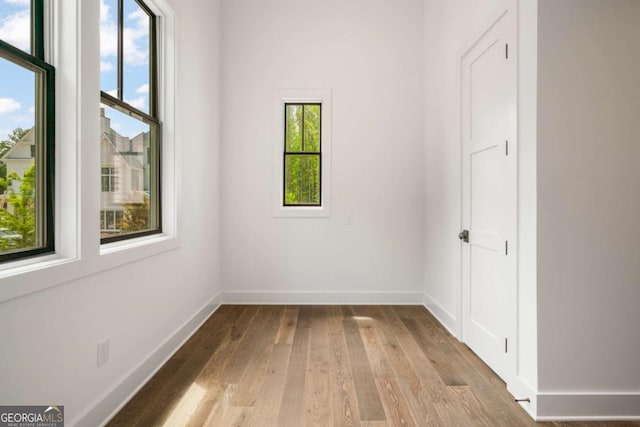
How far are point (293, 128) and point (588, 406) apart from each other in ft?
11.5

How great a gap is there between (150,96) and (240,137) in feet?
4.77

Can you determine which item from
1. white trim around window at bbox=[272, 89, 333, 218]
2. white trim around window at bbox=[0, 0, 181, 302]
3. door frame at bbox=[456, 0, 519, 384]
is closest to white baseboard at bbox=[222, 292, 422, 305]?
white trim around window at bbox=[272, 89, 333, 218]

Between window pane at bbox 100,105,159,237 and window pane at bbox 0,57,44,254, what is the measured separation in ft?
1.57

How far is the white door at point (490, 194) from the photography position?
227 cm

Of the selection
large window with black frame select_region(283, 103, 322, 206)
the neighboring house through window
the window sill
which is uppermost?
large window with black frame select_region(283, 103, 322, 206)

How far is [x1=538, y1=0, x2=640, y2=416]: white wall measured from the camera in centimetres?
194

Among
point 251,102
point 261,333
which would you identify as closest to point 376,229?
point 261,333

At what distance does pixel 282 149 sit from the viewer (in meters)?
4.19

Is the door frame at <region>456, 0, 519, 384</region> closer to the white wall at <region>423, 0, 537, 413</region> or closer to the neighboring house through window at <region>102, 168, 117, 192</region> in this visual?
the white wall at <region>423, 0, 537, 413</region>

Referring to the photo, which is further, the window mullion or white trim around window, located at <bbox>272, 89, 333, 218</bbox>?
white trim around window, located at <bbox>272, 89, 333, 218</bbox>

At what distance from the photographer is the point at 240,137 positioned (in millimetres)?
4191

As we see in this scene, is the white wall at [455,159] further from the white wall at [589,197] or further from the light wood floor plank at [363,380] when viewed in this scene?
the light wood floor plank at [363,380]

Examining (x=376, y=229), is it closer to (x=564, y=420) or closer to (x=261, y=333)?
(x=261, y=333)

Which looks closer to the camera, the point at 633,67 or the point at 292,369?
the point at 633,67
